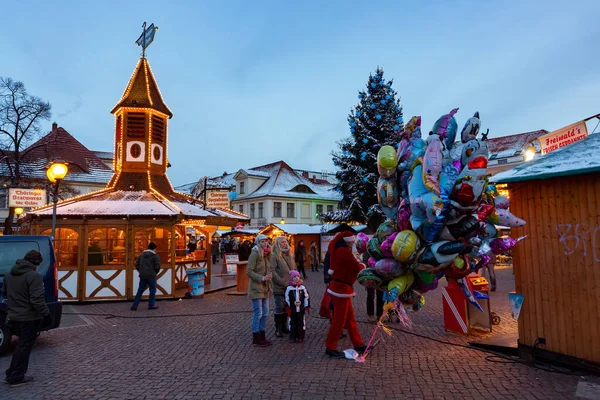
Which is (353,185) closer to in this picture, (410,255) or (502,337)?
(502,337)

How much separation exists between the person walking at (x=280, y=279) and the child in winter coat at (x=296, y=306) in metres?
0.53

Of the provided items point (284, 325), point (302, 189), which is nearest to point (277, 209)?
point (302, 189)

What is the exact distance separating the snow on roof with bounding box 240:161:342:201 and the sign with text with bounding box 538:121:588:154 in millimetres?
35862

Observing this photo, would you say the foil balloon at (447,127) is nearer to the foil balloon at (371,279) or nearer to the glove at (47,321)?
the foil balloon at (371,279)

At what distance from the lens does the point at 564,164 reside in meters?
5.59

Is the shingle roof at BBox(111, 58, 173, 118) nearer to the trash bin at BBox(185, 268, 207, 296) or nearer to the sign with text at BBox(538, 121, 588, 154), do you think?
the trash bin at BBox(185, 268, 207, 296)

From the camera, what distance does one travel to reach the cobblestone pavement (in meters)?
4.98

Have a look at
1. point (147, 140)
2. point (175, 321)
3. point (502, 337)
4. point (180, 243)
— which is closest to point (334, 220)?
point (180, 243)

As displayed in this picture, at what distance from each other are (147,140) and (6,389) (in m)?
11.4

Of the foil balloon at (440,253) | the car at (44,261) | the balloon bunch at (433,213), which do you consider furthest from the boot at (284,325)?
the car at (44,261)

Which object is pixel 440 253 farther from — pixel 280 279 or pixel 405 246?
→ pixel 280 279

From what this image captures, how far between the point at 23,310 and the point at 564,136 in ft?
29.6

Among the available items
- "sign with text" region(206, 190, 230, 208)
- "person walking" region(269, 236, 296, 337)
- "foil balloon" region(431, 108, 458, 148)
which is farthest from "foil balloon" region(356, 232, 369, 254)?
"sign with text" region(206, 190, 230, 208)

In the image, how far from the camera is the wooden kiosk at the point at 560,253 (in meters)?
5.34
